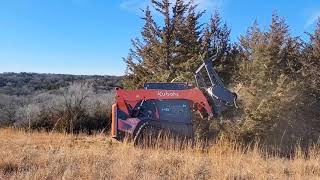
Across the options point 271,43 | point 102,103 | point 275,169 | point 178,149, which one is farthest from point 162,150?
point 102,103

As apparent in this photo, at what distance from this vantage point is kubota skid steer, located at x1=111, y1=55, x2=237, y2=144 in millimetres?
11883

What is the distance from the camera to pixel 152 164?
9.36m

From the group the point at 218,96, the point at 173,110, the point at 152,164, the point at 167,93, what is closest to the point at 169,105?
the point at 173,110

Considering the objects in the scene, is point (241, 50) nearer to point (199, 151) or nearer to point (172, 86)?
point (172, 86)

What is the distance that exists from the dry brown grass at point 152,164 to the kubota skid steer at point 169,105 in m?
0.89

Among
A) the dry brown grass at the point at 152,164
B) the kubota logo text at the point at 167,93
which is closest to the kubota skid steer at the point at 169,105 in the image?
the kubota logo text at the point at 167,93

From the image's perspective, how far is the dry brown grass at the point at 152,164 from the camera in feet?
27.2

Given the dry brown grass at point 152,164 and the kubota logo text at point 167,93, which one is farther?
the kubota logo text at point 167,93

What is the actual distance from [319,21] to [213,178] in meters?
9.49

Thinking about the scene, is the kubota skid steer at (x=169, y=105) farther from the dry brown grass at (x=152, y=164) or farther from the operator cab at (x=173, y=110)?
the dry brown grass at (x=152, y=164)

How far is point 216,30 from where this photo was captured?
2103 centimetres

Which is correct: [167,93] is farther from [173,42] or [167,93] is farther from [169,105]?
[173,42]

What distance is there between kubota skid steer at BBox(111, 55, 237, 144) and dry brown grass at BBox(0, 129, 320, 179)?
891 millimetres

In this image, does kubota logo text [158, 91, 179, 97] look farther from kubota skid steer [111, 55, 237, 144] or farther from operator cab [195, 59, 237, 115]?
operator cab [195, 59, 237, 115]
